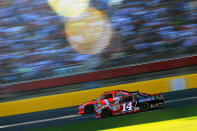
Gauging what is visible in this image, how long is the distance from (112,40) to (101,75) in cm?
221

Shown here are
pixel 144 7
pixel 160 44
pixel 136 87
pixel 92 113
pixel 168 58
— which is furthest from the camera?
pixel 144 7

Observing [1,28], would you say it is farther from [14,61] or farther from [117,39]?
[117,39]

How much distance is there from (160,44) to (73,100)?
5149 millimetres

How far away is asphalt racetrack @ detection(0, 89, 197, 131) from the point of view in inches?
314

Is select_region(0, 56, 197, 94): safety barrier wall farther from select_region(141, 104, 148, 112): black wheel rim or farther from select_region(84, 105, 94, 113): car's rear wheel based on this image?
select_region(141, 104, 148, 112): black wheel rim

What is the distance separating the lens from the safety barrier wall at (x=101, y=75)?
11.5 metres

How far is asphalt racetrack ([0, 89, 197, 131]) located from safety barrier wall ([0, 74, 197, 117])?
0.31 meters

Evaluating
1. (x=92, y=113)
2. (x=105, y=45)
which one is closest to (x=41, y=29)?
(x=105, y=45)

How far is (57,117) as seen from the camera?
8844 millimetres

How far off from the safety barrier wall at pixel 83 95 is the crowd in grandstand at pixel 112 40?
1951 mm

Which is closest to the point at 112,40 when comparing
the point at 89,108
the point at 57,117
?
the point at 57,117

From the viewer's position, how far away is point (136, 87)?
1012cm

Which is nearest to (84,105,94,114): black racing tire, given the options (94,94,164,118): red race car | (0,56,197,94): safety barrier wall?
(94,94,164,118): red race car

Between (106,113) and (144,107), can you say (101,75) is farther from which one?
(144,107)
